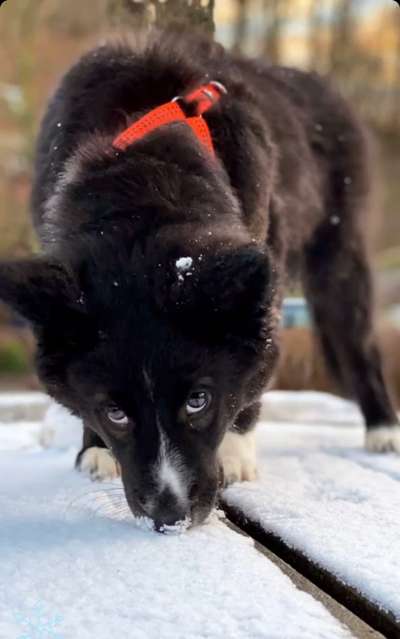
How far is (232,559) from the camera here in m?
2.02

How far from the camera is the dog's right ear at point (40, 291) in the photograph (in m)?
2.15

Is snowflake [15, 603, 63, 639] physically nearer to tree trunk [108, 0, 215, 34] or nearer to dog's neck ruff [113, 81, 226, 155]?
dog's neck ruff [113, 81, 226, 155]

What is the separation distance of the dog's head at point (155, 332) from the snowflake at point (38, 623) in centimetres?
47

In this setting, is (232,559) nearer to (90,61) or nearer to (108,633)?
(108,633)

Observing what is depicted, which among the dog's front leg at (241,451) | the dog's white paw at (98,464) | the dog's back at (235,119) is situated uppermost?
the dog's back at (235,119)

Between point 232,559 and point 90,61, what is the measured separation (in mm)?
2017

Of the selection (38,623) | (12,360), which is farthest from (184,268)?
(12,360)

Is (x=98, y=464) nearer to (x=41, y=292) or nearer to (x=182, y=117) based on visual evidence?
(x=41, y=292)

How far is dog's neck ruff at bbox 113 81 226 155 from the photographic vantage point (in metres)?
2.70

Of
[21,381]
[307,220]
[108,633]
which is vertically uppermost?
[307,220]

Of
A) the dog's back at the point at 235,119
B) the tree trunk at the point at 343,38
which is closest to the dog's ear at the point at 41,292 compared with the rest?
the dog's back at the point at 235,119

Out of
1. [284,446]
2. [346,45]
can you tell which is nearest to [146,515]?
[284,446]

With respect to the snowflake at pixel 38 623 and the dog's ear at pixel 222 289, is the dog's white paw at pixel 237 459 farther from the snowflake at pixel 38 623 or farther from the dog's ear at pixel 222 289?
the snowflake at pixel 38 623

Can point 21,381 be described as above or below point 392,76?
below
